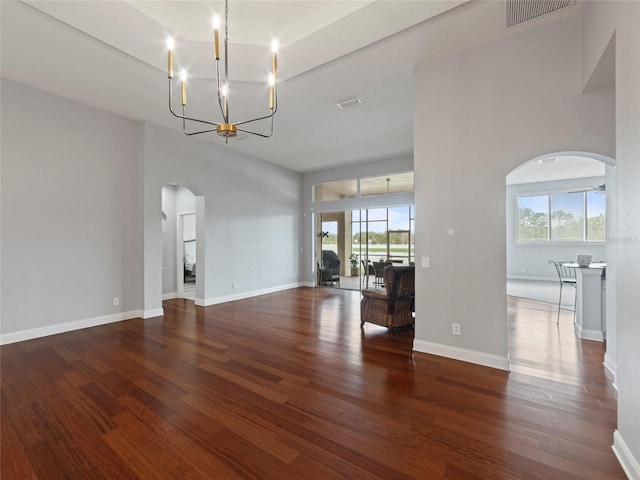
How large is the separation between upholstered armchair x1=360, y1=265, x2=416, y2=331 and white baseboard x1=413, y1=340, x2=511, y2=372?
29.5 inches

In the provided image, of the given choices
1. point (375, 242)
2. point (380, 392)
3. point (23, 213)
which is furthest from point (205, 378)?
point (375, 242)

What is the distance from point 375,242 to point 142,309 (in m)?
5.80

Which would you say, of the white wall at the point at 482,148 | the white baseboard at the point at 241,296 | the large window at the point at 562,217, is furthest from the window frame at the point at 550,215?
the white wall at the point at 482,148

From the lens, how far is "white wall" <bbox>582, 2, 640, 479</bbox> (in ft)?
5.16

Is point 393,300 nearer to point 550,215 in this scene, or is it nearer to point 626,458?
point 626,458

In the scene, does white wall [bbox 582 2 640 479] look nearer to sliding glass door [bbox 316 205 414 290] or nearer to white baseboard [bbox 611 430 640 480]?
white baseboard [bbox 611 430 640 480]

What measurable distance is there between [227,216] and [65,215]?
111 inches

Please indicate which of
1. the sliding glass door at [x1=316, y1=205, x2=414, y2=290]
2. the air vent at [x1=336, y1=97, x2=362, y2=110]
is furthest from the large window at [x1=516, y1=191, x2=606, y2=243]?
the air vent at [x1=336, y1=97, x2=362, y2=110]

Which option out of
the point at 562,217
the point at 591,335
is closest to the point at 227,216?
the point at 591,335

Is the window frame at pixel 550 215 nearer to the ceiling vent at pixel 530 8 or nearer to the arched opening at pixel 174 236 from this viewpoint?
the ceiling vent at pixel 530 8

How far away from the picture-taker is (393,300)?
4.18m

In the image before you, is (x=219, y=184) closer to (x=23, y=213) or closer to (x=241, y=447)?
(x=23, y=213)

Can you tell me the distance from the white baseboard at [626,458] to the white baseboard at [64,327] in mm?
6084

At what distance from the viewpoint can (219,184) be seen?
6.28m
